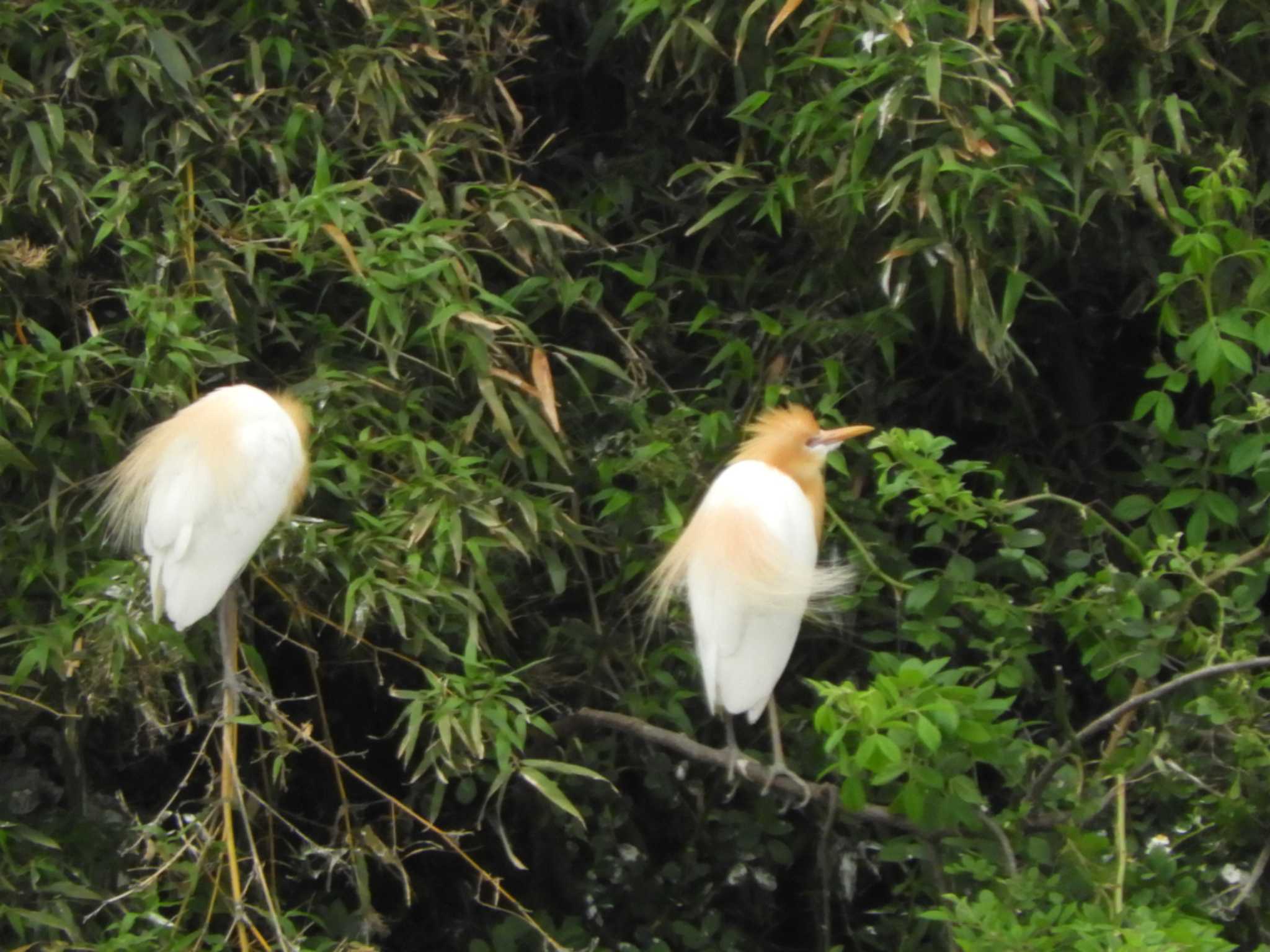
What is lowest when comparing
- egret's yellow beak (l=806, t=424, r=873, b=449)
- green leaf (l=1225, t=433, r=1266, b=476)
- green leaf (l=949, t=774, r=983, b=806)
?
green leaf (l=949, t=774, r=983, b=806)

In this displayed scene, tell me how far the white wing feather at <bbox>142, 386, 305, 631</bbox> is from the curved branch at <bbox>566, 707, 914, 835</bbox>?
0.49 metres

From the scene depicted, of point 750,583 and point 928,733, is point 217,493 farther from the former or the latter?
point 928,733

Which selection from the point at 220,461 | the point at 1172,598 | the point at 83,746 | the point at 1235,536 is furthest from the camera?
the point at 83,746

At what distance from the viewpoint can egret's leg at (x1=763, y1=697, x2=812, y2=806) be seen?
91.2 inches

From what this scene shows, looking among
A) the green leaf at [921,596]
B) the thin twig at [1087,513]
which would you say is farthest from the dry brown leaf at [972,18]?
the green leaf at [921,596]

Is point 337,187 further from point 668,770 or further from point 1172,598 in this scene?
point 1172,598

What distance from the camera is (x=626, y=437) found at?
2555mm

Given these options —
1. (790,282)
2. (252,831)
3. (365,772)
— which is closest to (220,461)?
(252,831)

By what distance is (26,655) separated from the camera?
7.19 feet

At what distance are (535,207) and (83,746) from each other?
1.01 meters

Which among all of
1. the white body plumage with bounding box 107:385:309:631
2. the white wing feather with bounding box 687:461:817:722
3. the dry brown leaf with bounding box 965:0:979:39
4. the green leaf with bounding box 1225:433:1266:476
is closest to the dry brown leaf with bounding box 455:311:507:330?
the white body plumage with bounding box 107:385:309:631

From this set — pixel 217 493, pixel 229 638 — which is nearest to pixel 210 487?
pixel 217 493

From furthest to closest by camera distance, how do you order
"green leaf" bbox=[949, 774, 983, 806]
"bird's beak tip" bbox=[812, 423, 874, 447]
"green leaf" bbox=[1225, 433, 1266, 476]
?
"bird's beak tip" bbox=[812, 423, 874, 447] < "green leaf" bbox=[1225, 433, 1266, 476] < "green leaf" bbox=[949, 774, 983, 806]

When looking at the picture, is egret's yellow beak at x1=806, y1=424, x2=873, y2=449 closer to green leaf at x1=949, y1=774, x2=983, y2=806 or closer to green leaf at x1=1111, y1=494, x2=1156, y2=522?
green leaf at x1=1111, y1=494, x2=1156, y2=522
